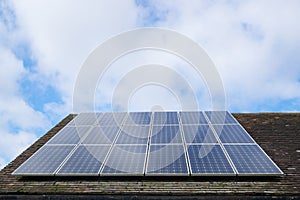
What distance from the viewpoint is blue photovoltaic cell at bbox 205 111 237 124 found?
11352mm

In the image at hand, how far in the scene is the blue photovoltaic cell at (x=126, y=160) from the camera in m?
7.75

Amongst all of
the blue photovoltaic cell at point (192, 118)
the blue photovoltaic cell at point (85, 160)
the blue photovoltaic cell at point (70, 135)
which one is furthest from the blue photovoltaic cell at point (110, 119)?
the blue photovoltaic cell at point (192, 118)

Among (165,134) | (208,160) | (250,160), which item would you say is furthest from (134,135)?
(250,160)

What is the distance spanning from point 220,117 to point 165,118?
2277 millimetres

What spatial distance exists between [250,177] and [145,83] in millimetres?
5048

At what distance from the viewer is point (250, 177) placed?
752 centimetres

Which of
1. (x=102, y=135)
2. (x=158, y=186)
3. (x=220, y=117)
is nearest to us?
(x=158, y=186)

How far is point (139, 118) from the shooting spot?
12.0m

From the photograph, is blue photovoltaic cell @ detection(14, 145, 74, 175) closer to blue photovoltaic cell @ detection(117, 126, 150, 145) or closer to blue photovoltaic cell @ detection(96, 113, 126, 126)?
blue photovoltaic cell @ detection(117, 126, 150, 145)

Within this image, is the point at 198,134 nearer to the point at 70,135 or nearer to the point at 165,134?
the point at 165,134

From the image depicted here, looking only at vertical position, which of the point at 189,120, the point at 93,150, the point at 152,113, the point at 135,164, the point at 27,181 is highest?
the point at 152,113

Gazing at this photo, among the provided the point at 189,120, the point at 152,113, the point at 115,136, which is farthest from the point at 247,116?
the point at 115,136

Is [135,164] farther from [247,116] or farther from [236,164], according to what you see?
[247,116]

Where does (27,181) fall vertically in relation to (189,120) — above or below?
below
